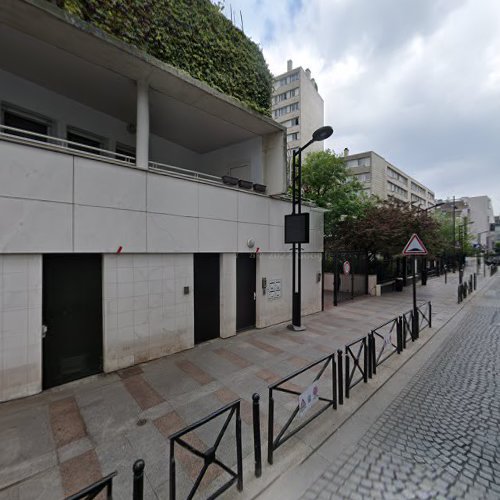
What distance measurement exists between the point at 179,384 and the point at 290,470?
2.70 m

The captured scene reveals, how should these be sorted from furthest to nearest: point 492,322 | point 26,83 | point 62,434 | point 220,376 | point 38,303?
1. point 492,322
2. point 26,83
3. point 220,376
4. point 38,303
5. point 62,434

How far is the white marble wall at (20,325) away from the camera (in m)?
4.38

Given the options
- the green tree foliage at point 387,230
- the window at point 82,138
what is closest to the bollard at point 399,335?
the green tree foliage at point 387,230

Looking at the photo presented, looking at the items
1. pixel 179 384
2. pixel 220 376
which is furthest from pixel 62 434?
pixel 220 376

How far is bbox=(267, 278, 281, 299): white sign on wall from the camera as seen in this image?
887 centimetres

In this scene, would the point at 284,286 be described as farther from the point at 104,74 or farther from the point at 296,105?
the point at 296,105

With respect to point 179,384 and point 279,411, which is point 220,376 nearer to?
point 179,384

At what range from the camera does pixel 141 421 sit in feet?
12.8

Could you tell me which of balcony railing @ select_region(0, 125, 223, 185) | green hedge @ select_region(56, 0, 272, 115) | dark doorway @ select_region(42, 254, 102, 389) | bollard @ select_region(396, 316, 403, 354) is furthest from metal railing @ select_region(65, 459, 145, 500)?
green hedge @ select_region(56, 0, 272, 115)

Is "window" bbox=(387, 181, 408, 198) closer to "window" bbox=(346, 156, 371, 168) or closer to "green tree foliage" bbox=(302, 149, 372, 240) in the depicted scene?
"window" bbox=(346, 156, 371, 168)

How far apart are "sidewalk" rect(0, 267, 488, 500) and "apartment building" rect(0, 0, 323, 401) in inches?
26.8

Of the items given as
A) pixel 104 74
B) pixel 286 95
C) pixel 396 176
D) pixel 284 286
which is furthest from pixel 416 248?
pixel 396 176

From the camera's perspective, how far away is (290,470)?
3.06 metres

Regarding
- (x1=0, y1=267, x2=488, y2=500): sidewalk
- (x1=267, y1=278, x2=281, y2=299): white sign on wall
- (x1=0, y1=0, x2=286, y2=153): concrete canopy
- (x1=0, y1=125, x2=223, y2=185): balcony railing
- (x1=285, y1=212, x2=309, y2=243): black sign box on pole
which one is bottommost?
(x1=0, y1=267, x2=488, y2=500): sidewalk
